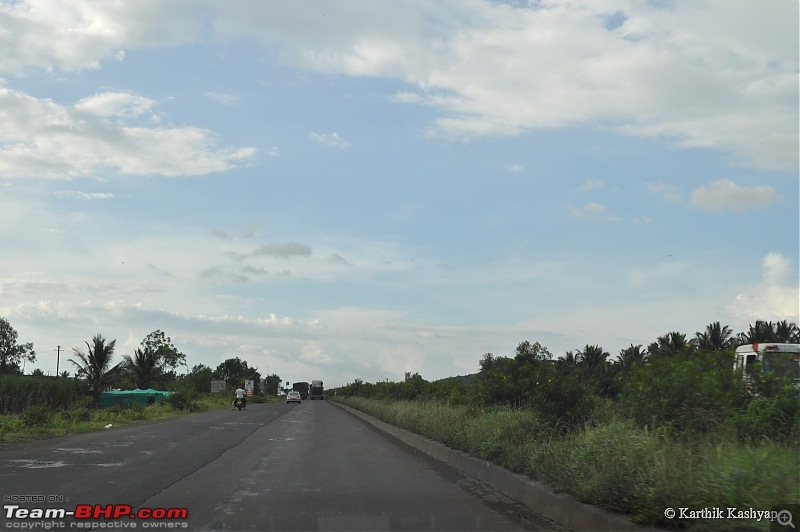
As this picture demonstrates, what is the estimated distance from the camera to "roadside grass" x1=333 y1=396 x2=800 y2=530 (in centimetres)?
630

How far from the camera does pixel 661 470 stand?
7.16m

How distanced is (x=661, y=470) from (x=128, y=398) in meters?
63.6

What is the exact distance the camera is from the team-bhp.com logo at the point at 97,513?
329 inches

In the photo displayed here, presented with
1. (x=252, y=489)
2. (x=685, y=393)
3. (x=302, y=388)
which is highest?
(x=685, y=393)

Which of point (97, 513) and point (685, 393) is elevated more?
point (685, 393)

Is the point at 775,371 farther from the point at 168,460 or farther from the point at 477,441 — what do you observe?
the point at 168,460

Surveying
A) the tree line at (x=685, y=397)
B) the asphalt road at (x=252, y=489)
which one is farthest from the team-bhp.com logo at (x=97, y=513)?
the tree line at (x=685, y=397)

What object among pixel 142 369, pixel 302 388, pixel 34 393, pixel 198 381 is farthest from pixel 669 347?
pixel 302 388

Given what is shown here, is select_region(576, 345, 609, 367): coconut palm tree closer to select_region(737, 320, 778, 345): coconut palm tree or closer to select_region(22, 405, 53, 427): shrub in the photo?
select_region(737, 320, 778, 345): coconut palm tree

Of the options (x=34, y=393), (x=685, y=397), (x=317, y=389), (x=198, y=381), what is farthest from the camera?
(x=317, y=389)

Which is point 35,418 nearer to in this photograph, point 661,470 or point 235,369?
point 661,470

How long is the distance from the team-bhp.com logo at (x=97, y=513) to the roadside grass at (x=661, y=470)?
4.71 m

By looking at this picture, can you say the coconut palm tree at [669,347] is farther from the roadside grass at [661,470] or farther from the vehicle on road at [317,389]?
the vehicle on road at [317,389]

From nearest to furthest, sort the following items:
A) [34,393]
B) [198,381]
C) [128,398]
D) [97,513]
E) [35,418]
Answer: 1. [97,513]
2. [35,418]
3. [34,393]
4. [128,398]
5. [198,381]
